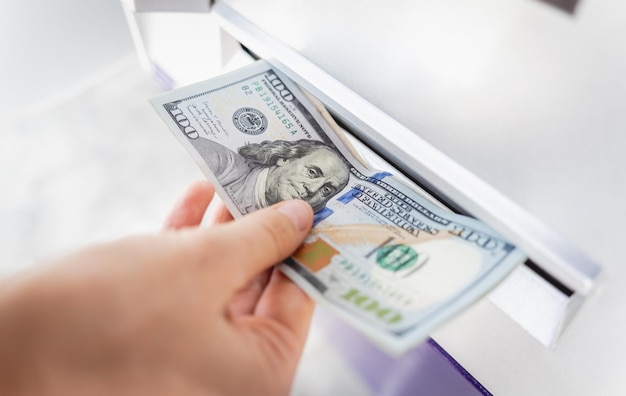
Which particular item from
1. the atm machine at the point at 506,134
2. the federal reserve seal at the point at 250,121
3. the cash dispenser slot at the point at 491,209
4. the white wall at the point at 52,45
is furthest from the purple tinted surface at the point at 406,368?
the white wall at the point at 52,45

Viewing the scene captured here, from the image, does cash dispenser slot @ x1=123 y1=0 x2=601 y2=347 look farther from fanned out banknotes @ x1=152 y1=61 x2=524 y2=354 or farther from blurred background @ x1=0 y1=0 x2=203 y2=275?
blurred background @ x1=0 y1=0 x2=203 y2=275

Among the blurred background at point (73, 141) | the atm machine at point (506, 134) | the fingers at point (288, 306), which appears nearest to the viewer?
the atm machine at point (506, 134)

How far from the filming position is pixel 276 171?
63cm

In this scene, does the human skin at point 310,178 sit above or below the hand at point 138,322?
above

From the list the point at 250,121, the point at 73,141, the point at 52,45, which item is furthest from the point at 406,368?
the point at 52,45

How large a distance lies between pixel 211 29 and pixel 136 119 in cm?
33

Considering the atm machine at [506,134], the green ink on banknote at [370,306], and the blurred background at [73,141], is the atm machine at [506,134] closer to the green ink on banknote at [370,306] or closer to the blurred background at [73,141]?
the green ink on banknote at [370,306]

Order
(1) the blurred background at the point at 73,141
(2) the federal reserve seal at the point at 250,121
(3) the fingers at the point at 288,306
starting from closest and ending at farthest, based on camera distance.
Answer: (3) the fingers at the point at 288,306
(2) the federal reserve seal at the point at 250,121
(1) the blurred background at the point at 73,141

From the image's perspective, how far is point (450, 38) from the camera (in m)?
0.48

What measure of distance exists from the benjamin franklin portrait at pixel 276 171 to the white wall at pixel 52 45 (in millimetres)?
472

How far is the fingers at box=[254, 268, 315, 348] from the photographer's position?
20.3 inches

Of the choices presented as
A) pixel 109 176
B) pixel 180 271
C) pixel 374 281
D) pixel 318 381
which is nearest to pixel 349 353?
pixel 318 381

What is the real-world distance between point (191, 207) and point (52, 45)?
1.60 feet

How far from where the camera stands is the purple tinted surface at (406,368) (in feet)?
2.19
